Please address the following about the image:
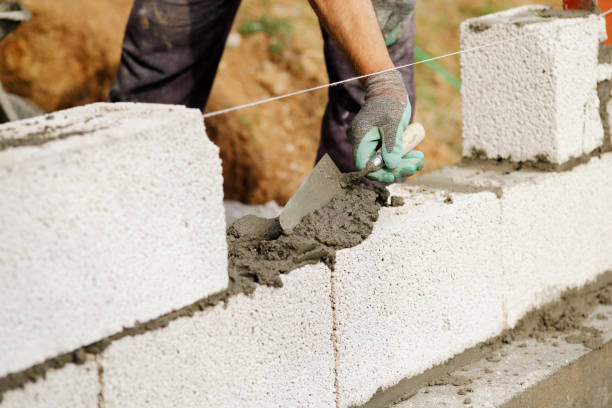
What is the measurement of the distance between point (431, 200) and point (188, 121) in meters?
1.07

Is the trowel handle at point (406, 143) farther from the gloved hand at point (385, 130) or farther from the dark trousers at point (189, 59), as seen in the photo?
the dark trousers at point (189, 59)

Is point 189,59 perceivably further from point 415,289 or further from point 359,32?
point 415,289

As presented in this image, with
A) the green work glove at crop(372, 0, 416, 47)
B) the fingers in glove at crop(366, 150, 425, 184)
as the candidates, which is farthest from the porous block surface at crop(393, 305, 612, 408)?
the green work glove at crop(372, 0, 416, 47)

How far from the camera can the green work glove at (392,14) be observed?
324cm

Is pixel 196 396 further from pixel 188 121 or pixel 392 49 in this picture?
pixel 392 49

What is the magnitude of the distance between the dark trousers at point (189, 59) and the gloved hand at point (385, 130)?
2.25 feet

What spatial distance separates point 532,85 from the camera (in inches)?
115

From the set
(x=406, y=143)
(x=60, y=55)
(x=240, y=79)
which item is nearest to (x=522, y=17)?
(x=406, y=143)

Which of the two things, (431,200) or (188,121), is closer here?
(188,121)

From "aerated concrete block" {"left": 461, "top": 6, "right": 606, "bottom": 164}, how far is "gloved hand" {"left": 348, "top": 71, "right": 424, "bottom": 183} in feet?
1.98

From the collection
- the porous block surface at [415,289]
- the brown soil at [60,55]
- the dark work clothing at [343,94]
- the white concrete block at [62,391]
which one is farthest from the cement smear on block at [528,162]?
the brown soil at [60,55]

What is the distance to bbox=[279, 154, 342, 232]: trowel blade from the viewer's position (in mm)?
2355

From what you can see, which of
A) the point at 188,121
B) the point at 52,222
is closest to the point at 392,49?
the point at 188,121

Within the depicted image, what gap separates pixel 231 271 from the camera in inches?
82.5
